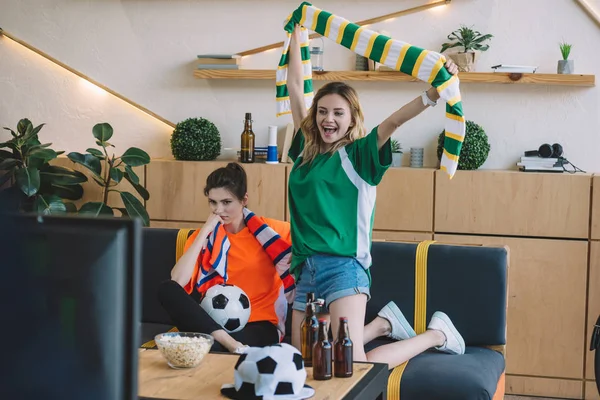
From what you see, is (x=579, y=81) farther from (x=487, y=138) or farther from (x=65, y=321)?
(x=65, y=321)

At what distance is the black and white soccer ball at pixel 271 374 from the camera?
6.93 feet

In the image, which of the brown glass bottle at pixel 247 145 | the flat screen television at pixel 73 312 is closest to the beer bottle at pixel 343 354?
the flat screen television at pixel 73 312

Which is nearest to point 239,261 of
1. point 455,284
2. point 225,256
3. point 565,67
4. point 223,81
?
point 225,256

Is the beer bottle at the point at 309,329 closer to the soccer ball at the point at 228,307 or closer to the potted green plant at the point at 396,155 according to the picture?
the soccer ball at the point at 228,307

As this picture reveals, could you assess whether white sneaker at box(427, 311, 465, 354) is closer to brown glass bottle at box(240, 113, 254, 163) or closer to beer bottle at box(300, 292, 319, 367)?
beer bottle at box(300, 292, 319, 367)

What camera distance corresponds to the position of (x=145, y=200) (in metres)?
5.00

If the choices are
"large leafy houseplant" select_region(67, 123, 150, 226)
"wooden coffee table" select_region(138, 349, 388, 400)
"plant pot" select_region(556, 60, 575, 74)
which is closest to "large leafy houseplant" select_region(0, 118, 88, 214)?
"large leafy houseplant" select_region(67, 123, 150, 226)

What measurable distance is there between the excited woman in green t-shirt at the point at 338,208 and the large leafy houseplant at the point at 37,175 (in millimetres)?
1886

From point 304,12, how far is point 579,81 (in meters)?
1.99

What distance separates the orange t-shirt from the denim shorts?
1.15ft

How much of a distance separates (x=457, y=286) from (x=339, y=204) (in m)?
0.70

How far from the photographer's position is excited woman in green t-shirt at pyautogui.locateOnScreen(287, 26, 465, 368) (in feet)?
10.3

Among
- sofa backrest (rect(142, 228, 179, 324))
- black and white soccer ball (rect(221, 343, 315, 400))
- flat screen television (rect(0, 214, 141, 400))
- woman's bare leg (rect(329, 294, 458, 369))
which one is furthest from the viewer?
sofa backrest (rect(142, 228, 179, 324))

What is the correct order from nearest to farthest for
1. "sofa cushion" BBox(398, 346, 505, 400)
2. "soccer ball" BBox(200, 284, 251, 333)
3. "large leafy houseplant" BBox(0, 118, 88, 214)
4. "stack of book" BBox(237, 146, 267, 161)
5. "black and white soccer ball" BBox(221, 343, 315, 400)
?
"black and white soccer ball" BBox(221, 343, 315, 400)
"sofa cushion" BBox(398, 346, 505, 400)
"soccer ball" BBox(200, 284, 251, 333)
"large leafy houseplant" BBox(0, 118, 88, 214)
"stack of book" BBox(237, 146, 267, 161)
